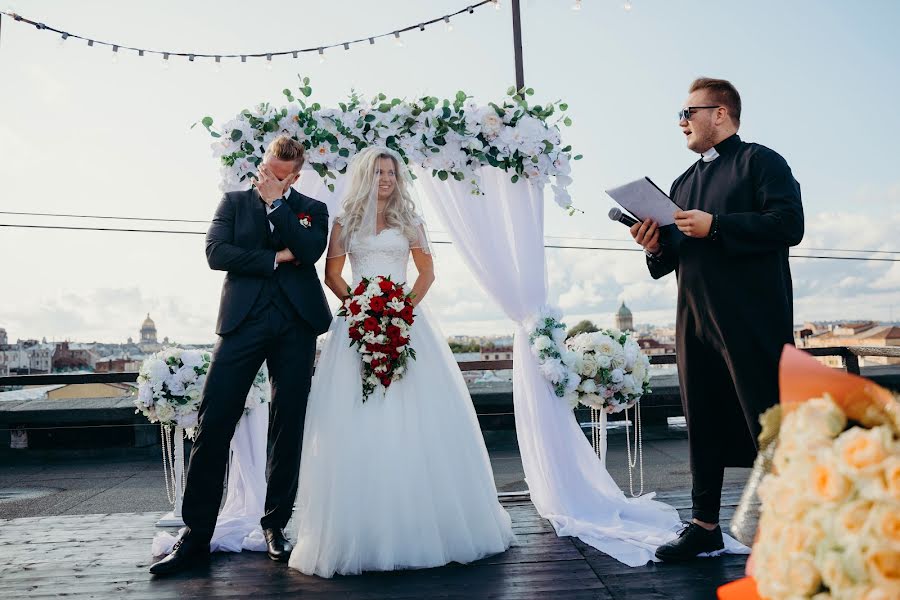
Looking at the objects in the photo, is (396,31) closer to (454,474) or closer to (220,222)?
(220,222)

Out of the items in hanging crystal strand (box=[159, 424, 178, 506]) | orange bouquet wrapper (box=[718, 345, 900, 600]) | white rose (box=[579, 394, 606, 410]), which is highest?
orange bouquet wrapper (box=[718, 345, 900, 600])

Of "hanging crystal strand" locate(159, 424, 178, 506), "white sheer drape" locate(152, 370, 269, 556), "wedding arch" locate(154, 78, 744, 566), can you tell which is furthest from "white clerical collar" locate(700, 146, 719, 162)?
"hanging crystal strand" locate(159, 424, 178, 506)

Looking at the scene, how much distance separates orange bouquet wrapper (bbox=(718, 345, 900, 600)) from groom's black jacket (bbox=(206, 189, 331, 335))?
2674mm

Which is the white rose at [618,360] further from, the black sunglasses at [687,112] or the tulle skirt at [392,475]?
the black sunglasses at [687,112]

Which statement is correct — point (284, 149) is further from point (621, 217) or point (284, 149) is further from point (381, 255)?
point (621, 217)

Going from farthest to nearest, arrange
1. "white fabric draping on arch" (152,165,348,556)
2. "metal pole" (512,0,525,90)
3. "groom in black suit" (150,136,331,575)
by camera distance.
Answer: "metal pole" (512,0,525,90) < "white fabric draping on arch" (152,165,348,556) < "groom in black suit" (150,136,331,575)

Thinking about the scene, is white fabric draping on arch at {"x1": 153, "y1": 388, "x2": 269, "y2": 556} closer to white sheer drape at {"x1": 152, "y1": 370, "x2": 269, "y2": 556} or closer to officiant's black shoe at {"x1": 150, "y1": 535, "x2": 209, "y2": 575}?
white sheer drape at {"x1": 152, "y1": 370, "x2": 269, "y2": 556}

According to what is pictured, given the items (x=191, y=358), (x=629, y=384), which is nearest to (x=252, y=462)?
(x=191, y=358)

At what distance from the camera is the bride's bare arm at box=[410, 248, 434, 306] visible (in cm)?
363

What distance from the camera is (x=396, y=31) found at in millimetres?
5695

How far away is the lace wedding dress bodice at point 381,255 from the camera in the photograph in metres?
3.58

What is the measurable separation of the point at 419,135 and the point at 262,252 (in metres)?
1.33

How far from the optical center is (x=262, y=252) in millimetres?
3248

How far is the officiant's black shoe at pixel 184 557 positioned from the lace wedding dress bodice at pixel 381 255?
4.93 feet
